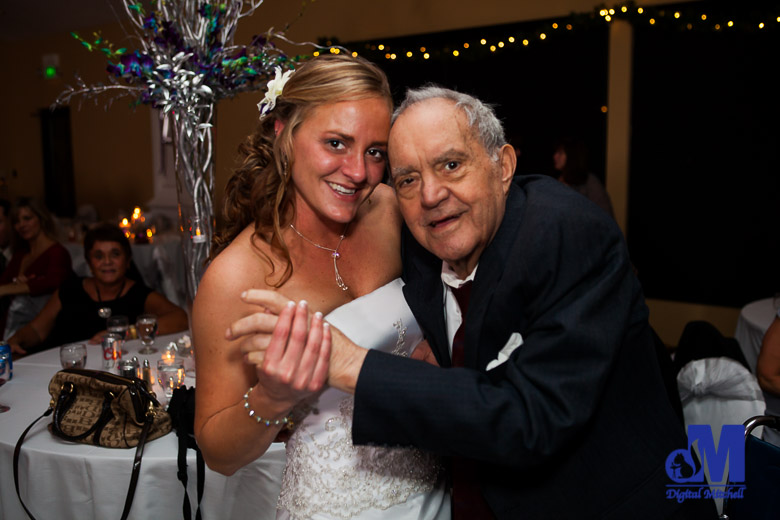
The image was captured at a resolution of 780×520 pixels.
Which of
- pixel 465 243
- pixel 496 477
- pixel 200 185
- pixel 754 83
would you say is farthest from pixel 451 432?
pixel 754 83

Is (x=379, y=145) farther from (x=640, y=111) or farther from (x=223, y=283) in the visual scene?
(x=640, y=111)

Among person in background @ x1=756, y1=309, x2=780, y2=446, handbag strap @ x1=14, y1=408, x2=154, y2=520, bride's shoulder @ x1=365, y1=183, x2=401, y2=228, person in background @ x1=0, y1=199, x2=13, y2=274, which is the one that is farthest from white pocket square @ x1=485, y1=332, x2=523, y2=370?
person in background @ x1=0, y1=199, x2=13, y2=274

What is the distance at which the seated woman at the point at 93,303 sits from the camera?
131 inches

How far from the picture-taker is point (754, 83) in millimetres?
5270

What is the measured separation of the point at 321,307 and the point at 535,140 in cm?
522

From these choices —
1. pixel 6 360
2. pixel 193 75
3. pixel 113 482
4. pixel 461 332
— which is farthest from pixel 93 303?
pixel 461 332

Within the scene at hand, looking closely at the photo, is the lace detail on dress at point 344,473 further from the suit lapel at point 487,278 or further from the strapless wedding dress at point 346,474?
the suit lapel at point 487,278

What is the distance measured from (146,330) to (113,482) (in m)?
0.91

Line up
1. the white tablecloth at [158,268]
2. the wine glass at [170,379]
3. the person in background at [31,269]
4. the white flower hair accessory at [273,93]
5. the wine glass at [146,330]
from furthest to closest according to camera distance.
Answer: the white tablecloth at [158,268]
the person in background at [31,269]
the wine glass at [146,330]
the wine glass at [170,379]
the white flower hair accessory at [273,93]

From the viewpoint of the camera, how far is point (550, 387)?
107 cm

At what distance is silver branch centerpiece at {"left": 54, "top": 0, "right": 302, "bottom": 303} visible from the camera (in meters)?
2.19

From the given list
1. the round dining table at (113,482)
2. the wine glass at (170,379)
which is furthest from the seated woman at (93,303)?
the round dining table at (113,482)

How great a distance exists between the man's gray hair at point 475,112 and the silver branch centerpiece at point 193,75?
1.15 meters

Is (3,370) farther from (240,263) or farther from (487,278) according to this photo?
(487,278)
